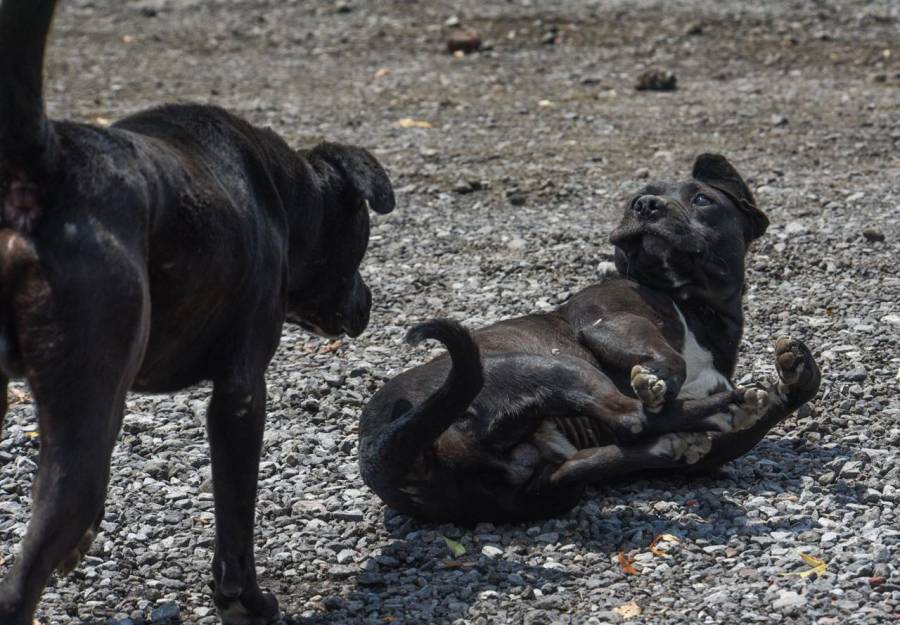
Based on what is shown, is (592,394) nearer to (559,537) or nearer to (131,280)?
(559,537)

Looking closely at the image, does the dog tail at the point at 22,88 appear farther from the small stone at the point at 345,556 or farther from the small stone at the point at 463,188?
the small stone at the point at 463,188

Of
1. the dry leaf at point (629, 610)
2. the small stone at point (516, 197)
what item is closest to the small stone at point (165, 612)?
the dry leaf at point (629, 610)

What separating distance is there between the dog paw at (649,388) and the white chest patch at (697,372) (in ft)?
2.20

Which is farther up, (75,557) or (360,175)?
(360,175)

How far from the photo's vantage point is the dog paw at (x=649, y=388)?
221 inches

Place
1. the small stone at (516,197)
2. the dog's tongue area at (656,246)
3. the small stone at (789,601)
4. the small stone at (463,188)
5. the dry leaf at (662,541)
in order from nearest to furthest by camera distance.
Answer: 1. the small stone at (789,601)
2. the dry leaf at (662,541)
3. the dog's tongue area at (656,246)
4. the small stone at (516,197)
5. the small stone at (463,188)

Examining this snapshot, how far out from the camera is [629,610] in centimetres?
500

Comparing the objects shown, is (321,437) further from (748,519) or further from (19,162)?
(19,162)

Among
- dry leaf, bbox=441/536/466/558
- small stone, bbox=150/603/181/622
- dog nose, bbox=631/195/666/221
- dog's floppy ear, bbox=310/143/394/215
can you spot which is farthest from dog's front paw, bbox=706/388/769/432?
small stone, bbox=150/603/181/622

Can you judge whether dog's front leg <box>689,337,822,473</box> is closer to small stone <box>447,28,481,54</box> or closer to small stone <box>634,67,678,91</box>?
small stone <box>634,67,678,91</box>

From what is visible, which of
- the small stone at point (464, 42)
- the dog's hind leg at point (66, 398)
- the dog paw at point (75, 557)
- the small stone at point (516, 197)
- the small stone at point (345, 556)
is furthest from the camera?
the small stone at point (464, 42)

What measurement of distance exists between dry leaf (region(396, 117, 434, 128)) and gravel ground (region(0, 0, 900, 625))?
0.05 metres

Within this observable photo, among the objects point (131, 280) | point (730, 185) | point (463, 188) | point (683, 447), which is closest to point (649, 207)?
point (730, 185)

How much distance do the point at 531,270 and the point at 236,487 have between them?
4483 mm
